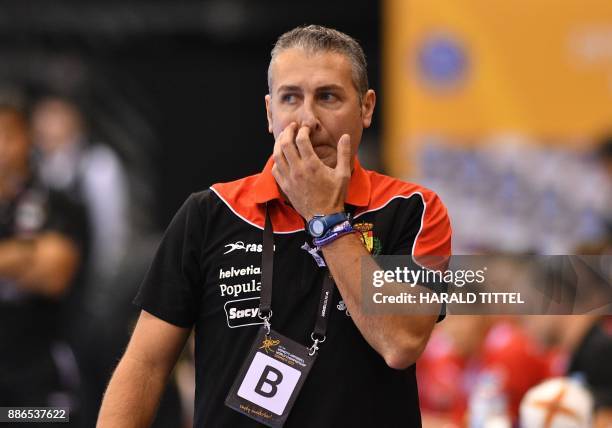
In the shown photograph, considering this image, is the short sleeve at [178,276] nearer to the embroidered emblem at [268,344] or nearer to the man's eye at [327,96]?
the embroidered emblem at [268,344]

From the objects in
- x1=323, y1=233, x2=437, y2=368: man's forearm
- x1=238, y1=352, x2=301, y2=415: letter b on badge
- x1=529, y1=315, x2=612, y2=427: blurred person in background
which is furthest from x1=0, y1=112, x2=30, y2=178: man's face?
x1=323, y1=233, x2=437, y2=368: man's forearm

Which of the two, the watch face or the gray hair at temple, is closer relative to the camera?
the watch face

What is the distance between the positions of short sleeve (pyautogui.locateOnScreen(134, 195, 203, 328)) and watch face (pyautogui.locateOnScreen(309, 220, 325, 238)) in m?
0.32

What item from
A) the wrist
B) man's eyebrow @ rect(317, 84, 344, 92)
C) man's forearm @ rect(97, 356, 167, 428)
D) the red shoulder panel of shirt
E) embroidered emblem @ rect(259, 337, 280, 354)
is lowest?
man's forearm @ rect(97, 356, 167, 428)

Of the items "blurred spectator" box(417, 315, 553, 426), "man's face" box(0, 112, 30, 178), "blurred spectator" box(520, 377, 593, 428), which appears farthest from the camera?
"blurred spectator" box(417, 315, 553, 426)

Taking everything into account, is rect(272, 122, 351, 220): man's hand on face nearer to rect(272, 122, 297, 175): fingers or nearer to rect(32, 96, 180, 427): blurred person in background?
rect(272, 122, 297, 175): fingers

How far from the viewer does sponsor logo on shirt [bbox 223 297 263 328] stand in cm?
284

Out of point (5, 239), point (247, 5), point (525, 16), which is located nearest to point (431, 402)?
point (5, 239)

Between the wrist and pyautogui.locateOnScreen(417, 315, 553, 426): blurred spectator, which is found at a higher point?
the wrist

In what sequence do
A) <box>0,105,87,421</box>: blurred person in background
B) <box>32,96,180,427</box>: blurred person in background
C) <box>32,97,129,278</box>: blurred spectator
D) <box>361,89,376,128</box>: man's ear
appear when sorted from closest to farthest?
<box>361,89,376,128</box>: man's ear
<box>0,105,87,421</box>: blurred person in background
<box>32,96,180,427</box>: blurred person in background
<box>32,97,129,278</box>: blurred spectator

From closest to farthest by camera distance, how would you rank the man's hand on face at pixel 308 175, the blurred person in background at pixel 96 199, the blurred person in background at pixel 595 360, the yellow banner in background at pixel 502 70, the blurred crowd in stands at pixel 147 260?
the man's hand on face at pixel 308 175, the blurred person in background at pixel 595 360, the blurred crowd in stands at pixel 147 260, the yellow banner in background at pixel 502 70, the blurred person in background at pixel 96 199

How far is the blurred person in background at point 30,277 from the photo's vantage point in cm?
577

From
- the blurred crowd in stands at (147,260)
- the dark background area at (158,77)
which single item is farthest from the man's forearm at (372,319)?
the dark background area at (158,77)

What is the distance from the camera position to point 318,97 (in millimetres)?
2881
